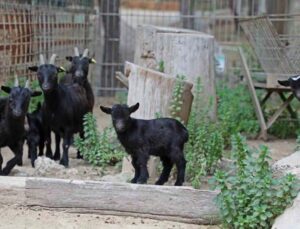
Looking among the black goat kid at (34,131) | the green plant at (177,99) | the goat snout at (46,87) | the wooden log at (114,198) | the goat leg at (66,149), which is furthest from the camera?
the black goat kid at (34,131)

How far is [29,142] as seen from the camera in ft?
28.6

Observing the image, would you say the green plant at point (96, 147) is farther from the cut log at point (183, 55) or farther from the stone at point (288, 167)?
the stone at point (288, 167)

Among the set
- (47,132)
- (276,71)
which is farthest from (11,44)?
(276,71)

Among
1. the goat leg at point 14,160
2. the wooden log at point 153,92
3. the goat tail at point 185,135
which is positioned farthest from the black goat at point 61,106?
the goat tail at point 185,135

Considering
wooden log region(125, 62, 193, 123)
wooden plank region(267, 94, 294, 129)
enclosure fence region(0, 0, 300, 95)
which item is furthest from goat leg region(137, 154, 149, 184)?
→ wooden plank region(267, 94, 294, 129)

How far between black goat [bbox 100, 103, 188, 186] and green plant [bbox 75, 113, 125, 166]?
987 millimetres

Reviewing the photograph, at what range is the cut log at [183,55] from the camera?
8719mm

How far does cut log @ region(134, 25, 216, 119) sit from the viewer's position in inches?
343

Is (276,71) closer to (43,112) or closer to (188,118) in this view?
(188,118)

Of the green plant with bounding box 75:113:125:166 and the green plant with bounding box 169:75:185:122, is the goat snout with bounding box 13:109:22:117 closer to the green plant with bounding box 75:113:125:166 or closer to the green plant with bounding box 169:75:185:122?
the green plant with bounding box 75:113:125:166

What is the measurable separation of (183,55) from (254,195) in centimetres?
330

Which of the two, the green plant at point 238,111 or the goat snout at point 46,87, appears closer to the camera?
the goat snout at point 46,87

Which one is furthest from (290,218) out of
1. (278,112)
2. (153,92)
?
(278,112)

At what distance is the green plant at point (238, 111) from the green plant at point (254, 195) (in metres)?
3.87
